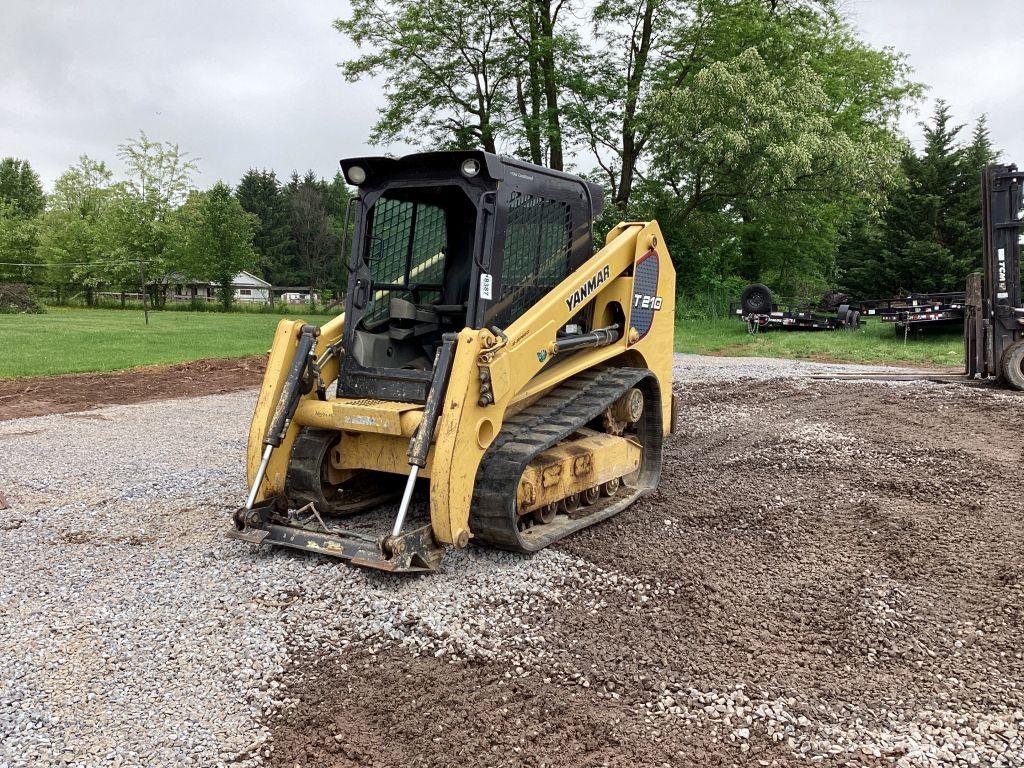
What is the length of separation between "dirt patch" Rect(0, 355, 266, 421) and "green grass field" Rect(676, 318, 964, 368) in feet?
35.2

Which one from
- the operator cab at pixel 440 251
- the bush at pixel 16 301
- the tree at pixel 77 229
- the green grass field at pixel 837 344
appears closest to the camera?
the operator cab at pixel 440 251

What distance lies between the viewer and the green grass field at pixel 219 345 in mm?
16414

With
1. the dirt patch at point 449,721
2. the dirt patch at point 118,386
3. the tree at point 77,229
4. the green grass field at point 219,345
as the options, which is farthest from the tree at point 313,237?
the dirt patch at point 449,721

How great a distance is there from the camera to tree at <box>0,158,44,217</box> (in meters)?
78.5

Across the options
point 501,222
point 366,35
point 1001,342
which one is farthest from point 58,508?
point 366,35

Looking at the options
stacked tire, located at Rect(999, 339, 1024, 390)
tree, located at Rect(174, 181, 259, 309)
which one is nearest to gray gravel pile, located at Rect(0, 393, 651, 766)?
stacked tire, located at Rect(999, 339, 1024, 390)

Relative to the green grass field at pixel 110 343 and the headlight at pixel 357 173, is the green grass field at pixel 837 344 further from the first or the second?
the headlight at pixel 357 173

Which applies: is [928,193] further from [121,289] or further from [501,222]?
[121,289]

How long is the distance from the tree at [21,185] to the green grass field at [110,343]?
5856 cm

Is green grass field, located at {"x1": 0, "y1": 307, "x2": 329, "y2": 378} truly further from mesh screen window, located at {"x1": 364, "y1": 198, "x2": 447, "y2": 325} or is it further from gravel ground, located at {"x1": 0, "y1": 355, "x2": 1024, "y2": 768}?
mesh screen window, located at {"x1": 364, "y1": 198, "x2": 447, "y2": 325}

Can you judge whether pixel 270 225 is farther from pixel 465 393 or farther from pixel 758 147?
pixel 465 393

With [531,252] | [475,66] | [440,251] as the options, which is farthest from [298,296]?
[531,252]

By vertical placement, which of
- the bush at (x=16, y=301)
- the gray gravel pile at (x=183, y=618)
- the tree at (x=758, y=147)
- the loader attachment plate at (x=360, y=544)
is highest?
the tree at (x=758, y=147)

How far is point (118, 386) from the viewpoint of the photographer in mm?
13461
